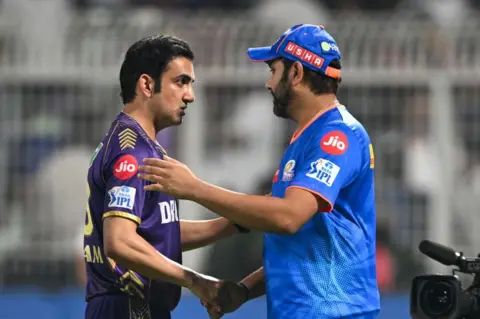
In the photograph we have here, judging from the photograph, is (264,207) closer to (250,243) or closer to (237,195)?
(237,195)

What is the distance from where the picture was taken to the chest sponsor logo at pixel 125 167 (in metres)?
5.22

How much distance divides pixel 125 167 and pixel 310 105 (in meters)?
0.81

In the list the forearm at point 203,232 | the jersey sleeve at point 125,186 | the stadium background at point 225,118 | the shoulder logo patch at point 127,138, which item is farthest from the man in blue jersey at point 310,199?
the stadium background at point 225,118

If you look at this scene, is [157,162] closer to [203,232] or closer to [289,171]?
[289,171]

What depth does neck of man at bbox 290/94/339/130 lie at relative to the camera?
5.43m

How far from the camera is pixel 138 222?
5227mm

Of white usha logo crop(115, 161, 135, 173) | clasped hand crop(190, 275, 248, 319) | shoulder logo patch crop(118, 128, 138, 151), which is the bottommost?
clasped hand crop(190, 275, 248, 319)

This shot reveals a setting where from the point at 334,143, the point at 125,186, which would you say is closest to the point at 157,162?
the point at 125,186

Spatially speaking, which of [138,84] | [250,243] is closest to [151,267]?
[138,84]

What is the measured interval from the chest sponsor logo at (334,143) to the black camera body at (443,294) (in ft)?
1.60

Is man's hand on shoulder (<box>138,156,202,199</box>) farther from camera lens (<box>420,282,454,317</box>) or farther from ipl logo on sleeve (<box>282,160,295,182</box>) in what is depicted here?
camera lens (<box>420,282,454,317</box>)

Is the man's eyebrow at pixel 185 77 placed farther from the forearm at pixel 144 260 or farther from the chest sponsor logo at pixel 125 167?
the forearm at pixel 144 260

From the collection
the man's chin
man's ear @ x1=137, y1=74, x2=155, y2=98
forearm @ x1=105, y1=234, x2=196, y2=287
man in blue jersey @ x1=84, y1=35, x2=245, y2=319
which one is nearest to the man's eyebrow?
man in blue jersey @ x1=84, y1=35, x2=245, y2=319

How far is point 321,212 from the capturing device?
5.21m
